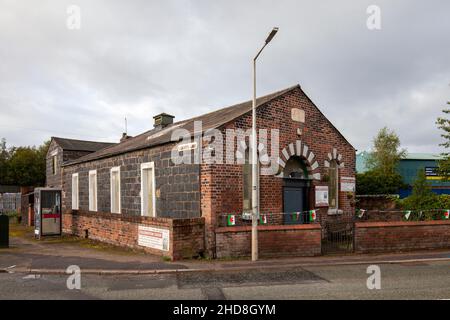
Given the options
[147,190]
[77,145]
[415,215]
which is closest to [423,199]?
[415,215]

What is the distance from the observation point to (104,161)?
57.6 feet

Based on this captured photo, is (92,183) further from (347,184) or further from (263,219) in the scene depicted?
(347,184)

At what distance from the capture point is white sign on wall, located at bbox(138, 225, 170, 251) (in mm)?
11125

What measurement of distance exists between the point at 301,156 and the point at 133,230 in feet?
23.1

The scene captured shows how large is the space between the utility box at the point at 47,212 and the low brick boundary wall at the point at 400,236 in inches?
551

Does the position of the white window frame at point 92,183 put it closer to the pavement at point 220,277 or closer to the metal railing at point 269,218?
the pavement at point 220,277

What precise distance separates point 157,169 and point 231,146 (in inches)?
132

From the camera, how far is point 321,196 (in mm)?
14445

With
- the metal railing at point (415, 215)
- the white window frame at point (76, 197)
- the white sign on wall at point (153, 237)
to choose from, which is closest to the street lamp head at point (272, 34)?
the white sign on wall at point (153, 237)

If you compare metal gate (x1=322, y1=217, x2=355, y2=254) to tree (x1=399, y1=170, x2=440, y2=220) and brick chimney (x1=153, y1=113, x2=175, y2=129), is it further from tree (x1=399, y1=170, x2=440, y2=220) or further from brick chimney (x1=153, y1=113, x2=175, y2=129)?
brick chimney (x1=153, y1=113, x2=175, y2=129)

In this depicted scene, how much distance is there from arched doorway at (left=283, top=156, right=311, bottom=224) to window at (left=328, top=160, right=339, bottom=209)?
1.62 meters

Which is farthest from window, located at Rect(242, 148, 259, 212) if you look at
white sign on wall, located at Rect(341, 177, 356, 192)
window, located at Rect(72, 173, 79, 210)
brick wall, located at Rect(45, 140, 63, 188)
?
brick wall, located at Rect(45, 140, 63, 188)

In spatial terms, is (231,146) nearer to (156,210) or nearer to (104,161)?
(156,210)

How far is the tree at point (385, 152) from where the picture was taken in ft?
139
